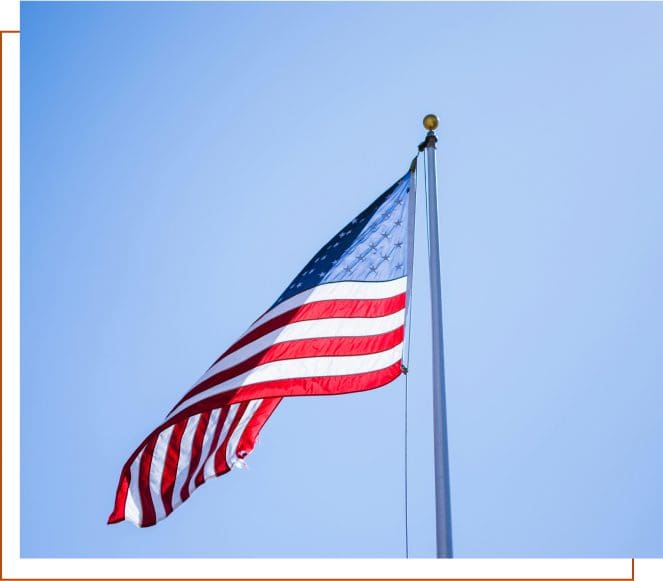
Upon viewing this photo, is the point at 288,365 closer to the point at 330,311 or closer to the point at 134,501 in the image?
the point at 330,311

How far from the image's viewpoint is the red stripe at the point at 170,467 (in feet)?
37.6

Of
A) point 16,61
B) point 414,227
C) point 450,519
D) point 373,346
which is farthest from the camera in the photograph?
point 414,227

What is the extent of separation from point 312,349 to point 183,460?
1.95 metres

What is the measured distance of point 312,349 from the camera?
11508 mm

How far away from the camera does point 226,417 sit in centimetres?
1192

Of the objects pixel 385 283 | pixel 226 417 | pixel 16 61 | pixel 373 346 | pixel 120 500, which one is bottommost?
pixel 120 500

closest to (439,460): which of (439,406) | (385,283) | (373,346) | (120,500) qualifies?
(439,406)

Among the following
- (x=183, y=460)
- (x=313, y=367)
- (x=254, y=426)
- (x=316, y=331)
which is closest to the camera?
(x=313, y=367)

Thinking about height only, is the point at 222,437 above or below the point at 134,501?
above

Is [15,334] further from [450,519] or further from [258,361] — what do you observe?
[450,519]

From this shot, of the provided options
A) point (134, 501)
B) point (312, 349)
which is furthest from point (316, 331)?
point (134, 501)

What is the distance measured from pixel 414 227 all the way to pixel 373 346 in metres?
1.72

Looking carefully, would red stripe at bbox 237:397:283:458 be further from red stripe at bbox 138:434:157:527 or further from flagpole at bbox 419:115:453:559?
flagpole at bbox 419:115:453:559

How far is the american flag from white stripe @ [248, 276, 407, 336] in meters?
0.01
